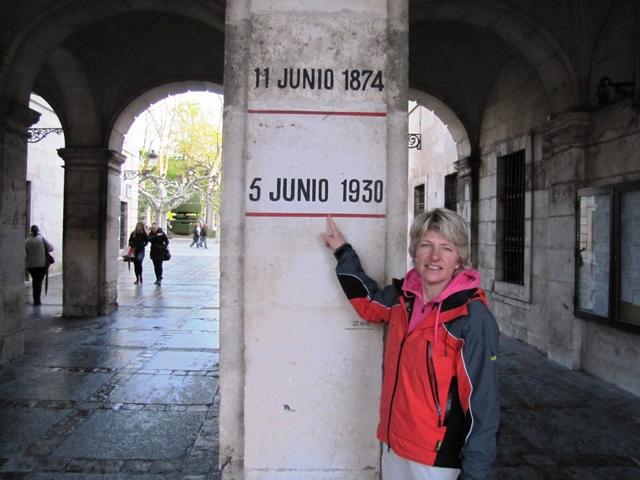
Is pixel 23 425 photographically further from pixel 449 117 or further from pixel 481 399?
pixel 449 117

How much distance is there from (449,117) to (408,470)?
835 cm

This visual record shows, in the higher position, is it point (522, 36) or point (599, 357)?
point (522, 36)

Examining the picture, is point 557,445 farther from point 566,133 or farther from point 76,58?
point 76,58

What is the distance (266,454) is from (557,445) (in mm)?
2591

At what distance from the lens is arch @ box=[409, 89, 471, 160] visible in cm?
923

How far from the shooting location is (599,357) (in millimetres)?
5891

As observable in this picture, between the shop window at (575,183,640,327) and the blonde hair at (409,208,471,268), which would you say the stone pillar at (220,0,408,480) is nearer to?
the blonde hair at (409,208,471,268)

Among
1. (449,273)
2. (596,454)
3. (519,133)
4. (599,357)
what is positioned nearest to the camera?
(449,273)

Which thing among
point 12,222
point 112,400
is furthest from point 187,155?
point 112,400

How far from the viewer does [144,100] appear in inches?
360

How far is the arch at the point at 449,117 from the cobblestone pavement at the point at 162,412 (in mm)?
3603

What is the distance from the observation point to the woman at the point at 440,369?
68.6 inches

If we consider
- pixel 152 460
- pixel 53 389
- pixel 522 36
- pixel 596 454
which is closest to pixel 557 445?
pixel 596 454

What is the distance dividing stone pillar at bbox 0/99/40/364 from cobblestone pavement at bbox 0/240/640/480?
1.09 ft
